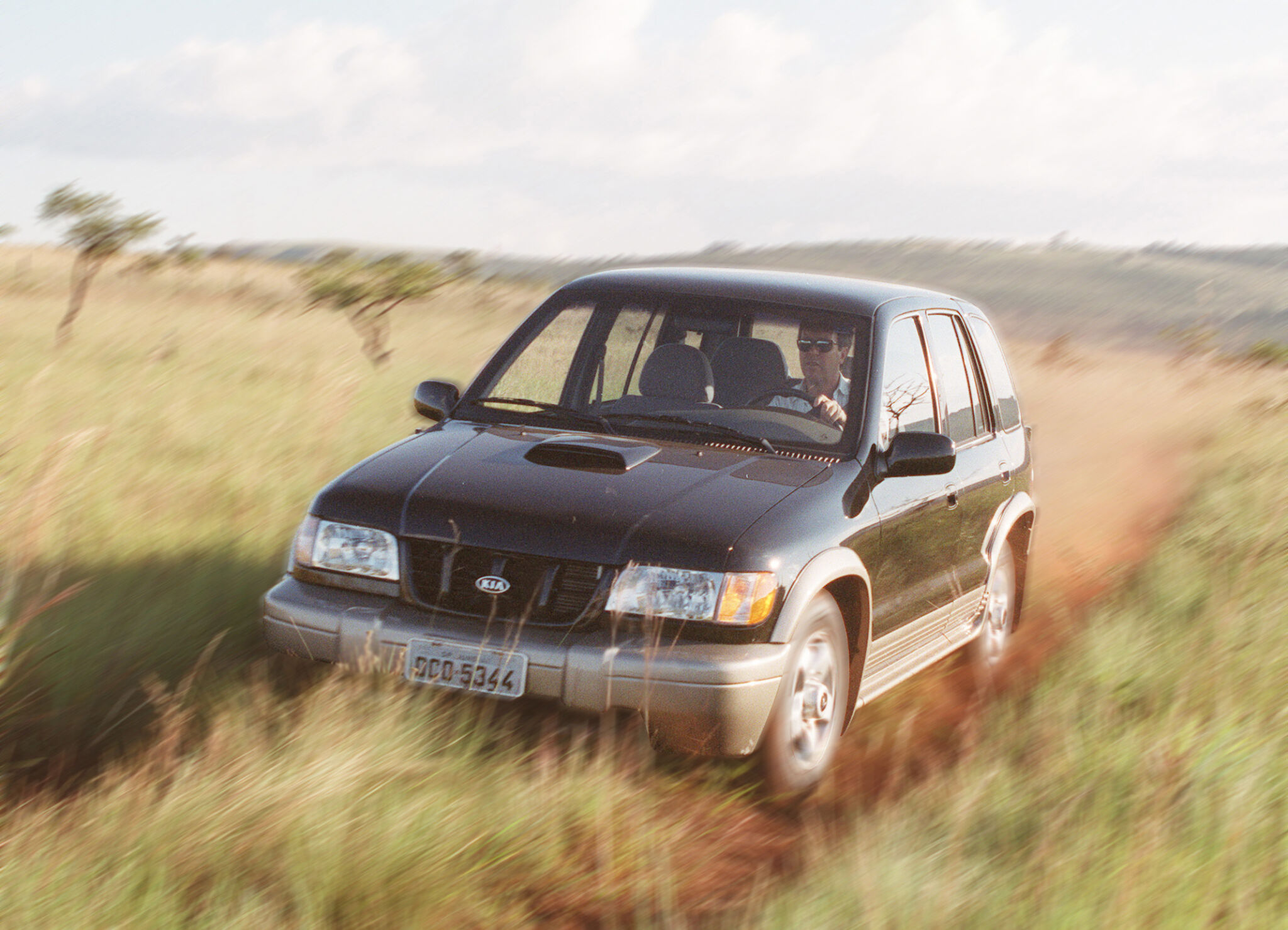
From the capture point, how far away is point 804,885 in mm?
3264

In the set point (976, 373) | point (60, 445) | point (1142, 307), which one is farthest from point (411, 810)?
point (1142, 307)

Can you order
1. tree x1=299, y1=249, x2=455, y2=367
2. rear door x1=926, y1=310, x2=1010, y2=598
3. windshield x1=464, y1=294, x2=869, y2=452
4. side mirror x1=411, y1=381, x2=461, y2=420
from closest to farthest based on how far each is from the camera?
windshield x1=464, y1=294, x2=869, y2=452 < side mirror x1=411, y1=381, x2=461, y2=420 < rear door x1=926, y1=310, x2=1010, y2=598 < tree x1=299, y1=249, x2=455, y2=367

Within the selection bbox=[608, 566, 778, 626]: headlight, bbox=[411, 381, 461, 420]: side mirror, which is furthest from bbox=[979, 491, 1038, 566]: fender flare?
bbox=[411, 381, 461, 420]: side mirror

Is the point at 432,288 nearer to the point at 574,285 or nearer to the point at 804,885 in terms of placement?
the point at 574,285

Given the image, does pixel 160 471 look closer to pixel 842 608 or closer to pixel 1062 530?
pixel 842 608

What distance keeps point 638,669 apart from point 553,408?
5.15ft

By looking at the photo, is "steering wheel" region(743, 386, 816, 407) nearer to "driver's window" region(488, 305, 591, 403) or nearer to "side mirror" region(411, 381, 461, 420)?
"driver's window" region(488, 305, 591, 403)

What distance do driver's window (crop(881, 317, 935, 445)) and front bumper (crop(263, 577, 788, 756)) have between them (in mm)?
1363

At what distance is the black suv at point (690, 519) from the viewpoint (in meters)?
3.93

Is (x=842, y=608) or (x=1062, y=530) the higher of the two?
(x=842, y=608)

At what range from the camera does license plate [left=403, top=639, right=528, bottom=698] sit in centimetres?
388

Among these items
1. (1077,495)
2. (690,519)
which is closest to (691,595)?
(690,519)

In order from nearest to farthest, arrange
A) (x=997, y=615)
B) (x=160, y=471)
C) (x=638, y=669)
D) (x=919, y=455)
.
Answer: (x=638, y=669), (x=919, y=455), (x=997, y=615), (x=160, y=471)

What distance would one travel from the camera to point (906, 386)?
5.25 meters
